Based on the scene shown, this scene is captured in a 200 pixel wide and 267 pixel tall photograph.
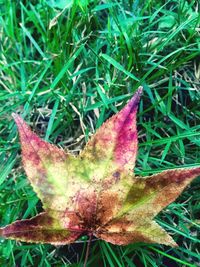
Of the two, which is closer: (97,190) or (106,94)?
(97,190)

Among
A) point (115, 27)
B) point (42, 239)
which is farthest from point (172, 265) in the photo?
point (115, 27)

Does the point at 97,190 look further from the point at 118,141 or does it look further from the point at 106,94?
the point at 106,94

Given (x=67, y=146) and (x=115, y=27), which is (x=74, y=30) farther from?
(x=67, y=146)

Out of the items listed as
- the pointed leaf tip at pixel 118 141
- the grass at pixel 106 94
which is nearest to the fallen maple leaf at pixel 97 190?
the pointed leaf tip at pixel 118 141

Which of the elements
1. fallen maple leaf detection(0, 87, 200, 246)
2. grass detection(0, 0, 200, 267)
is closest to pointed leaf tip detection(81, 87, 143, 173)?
fallen maple leaf detection(0, 87, 200, 246)

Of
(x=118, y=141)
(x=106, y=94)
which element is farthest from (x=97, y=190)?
(x=106, y=94)

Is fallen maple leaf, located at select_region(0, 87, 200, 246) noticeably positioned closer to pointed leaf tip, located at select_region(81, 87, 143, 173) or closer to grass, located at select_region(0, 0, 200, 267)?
pointed leaf tip, located at select_region(81, 87, 143, 173)
